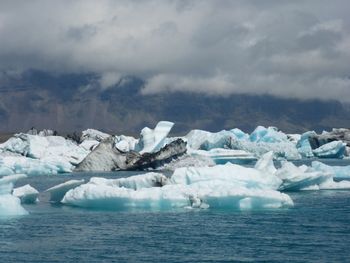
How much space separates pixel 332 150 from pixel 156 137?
26908 millimetres

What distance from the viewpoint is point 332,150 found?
7175 cm

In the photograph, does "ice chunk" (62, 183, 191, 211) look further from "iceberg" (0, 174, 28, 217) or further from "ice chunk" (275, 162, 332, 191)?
"ice chunk" (275, 162, 332, 191)

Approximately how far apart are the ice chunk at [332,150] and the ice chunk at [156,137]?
2577cm

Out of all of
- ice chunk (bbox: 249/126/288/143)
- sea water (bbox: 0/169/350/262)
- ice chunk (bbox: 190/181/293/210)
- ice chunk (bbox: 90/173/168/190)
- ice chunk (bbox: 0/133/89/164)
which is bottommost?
sea water (bbox: 0/169/350/262)

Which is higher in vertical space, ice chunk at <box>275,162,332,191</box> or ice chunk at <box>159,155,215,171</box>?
ice chunk at <box>159,155,215,171</box>

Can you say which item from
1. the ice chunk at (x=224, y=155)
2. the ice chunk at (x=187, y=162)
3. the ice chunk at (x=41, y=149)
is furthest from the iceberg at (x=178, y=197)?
the ice chunk at (x=41, y=149)

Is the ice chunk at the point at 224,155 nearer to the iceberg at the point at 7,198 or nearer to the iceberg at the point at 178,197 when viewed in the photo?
the iceberg at the point at 178,197

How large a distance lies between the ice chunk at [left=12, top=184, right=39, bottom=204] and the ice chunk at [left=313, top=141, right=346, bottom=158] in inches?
1890

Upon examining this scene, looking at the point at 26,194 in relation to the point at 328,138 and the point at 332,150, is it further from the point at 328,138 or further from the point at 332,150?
the point at 328,138

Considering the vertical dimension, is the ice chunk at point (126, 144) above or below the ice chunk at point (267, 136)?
below

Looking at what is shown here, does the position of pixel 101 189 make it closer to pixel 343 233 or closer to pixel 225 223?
pixel 225 223

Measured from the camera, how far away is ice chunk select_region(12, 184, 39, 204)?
87.0ft

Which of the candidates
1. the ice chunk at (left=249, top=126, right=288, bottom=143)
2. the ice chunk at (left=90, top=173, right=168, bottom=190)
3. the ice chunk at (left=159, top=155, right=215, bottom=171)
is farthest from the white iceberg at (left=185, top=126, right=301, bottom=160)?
the ice chunk at (left=90, top=173, right=168, bottom=190)

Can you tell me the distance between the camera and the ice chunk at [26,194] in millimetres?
26516
